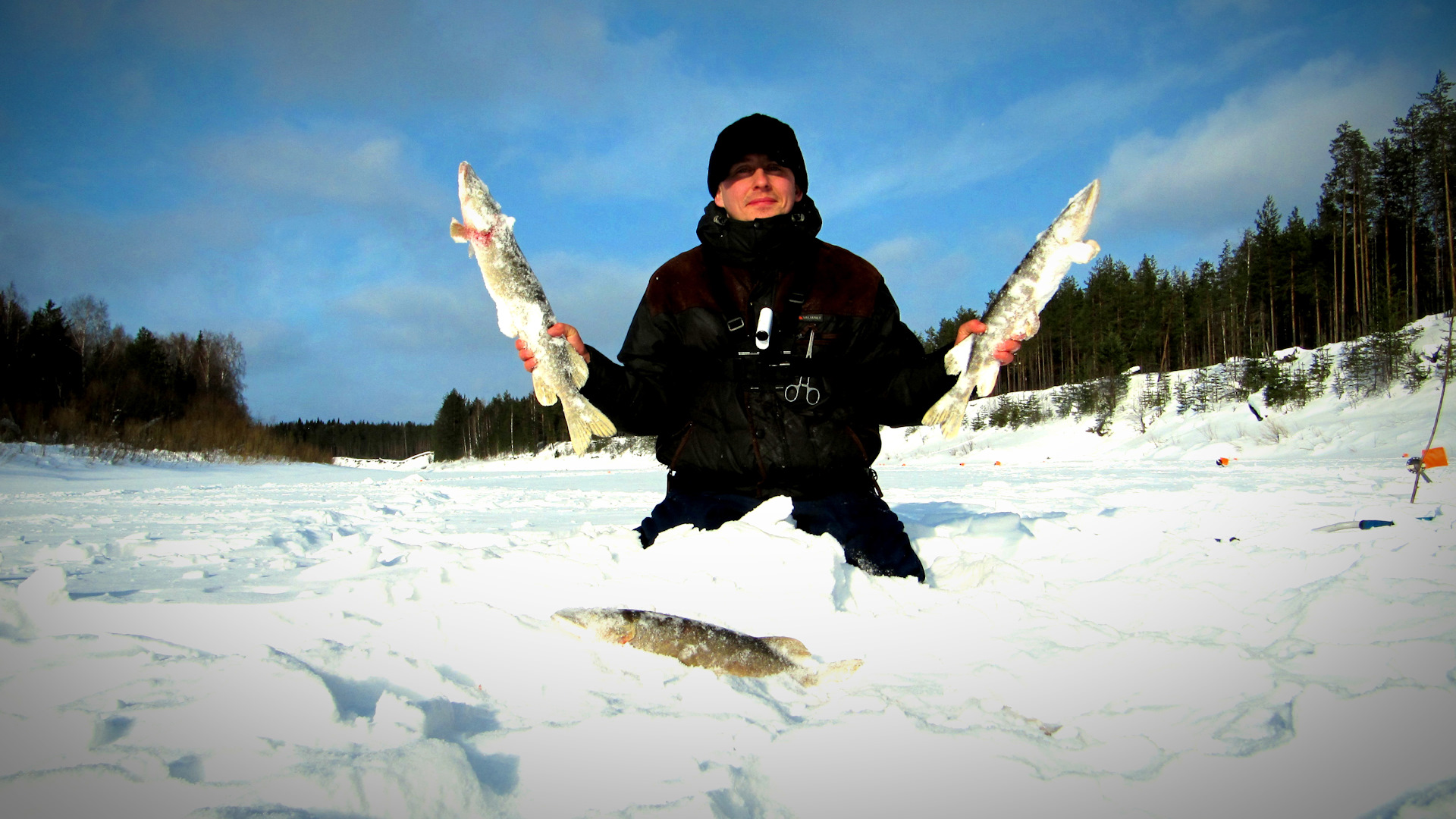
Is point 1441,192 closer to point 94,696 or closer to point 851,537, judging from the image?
point 851,537

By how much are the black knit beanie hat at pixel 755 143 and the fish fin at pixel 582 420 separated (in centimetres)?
138

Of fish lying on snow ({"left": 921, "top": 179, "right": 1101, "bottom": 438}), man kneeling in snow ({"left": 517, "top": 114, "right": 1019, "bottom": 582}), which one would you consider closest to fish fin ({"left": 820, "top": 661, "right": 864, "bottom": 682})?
man kneeling in snow ({"left": 517, "top": 114, "right": 1019, "bottom": 582})

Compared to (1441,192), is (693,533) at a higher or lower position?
lower

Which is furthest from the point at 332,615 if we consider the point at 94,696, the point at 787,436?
the point at 787,436

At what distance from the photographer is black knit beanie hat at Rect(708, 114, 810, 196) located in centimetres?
331

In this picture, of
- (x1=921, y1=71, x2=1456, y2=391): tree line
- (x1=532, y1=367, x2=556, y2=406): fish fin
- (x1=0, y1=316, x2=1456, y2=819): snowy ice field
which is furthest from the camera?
(x1=921, y1=71, x2=1456, y2=391): tree line

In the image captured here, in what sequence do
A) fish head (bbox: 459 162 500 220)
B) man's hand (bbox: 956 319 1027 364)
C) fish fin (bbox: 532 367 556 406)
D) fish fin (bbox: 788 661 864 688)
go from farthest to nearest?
man's hand (bbox: 956 319 1027 364)
fish fin (bbox: 532 367 556 406)
fish head (bbox: 459 162 500 220)
fish fin (bbox: 788 661 864 688)

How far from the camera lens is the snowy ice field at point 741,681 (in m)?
1.22

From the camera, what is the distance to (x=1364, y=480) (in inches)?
295

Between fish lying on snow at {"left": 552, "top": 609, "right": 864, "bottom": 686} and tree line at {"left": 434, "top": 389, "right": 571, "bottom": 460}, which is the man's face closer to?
fish lying on snow at {"left": 552, "top": 609, "right": 864, "bottom": 686}

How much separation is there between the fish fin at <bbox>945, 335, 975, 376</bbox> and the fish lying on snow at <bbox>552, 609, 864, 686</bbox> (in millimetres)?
1647

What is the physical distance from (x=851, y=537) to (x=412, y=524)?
3.84 meters

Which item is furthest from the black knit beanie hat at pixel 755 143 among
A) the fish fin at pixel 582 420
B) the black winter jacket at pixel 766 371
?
the fish fin at pixel 582 420

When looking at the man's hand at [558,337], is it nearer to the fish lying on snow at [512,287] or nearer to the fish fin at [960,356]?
the fish lying on snow at [512,287]
